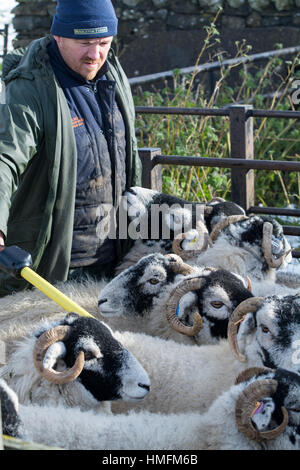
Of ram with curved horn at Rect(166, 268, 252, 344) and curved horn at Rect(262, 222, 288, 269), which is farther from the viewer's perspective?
curved horn at Rect(262, 222, 288, 269)

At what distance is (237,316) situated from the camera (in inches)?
115

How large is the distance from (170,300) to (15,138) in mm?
1013

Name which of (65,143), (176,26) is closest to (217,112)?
(65,143)

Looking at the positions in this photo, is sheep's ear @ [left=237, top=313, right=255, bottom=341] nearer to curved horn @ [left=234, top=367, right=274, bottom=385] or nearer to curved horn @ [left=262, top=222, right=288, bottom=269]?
curved horn @ [left=234, top=367, right=274, bottom=385]

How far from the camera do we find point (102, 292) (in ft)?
10.9

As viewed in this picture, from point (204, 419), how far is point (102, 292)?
3.59 ft

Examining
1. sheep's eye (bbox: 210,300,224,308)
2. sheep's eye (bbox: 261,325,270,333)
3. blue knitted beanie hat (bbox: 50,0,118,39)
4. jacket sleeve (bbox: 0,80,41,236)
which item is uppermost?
blue knitted beanie hat (bbox: 50,0,118,39)

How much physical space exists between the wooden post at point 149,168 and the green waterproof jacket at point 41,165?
154cm

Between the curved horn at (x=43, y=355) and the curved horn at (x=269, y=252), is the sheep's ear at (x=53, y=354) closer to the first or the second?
the curved horn at (x=43, y=355)

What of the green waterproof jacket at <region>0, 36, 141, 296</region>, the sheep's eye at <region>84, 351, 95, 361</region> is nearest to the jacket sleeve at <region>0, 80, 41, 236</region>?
the green waterproof jacket at <region>0, 36, 141, 296</region>

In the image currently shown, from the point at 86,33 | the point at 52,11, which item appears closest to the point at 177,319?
the point at 86,33

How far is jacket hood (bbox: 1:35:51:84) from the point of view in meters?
3.37

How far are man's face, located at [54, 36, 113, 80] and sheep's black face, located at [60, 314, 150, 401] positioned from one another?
55.8 inches

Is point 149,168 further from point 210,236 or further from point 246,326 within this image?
point 246,326
